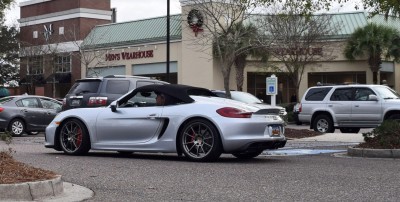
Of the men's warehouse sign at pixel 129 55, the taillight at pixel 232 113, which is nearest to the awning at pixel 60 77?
the men's warehouse sign at pixel 129 55

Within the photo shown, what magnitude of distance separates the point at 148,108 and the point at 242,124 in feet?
6.26

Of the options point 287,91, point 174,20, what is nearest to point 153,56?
Result: point 174,20

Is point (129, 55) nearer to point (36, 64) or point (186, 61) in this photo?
point (186, 61)

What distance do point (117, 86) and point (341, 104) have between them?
8409 mm

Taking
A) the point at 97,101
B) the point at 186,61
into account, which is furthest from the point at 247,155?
the point at 186,61

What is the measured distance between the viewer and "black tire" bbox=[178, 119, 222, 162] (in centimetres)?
1008

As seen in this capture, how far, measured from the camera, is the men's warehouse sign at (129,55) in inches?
1750

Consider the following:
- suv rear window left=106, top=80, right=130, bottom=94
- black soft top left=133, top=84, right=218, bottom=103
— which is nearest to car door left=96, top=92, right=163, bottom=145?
black soft top left=133, top=84, right=218, bottom=103

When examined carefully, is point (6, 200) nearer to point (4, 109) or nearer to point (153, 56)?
point (4, 109)

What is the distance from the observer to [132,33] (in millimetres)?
46344

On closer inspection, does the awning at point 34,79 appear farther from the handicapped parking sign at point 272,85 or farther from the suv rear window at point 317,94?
the suv rear window at point 317,94

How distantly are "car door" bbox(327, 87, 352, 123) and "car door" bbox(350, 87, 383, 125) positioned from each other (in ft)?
0.67

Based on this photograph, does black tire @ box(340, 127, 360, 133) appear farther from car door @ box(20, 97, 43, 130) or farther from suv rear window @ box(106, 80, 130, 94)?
car door @ box(20, 97, 43, 130)

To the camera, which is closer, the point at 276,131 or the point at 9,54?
the point at 276,131
